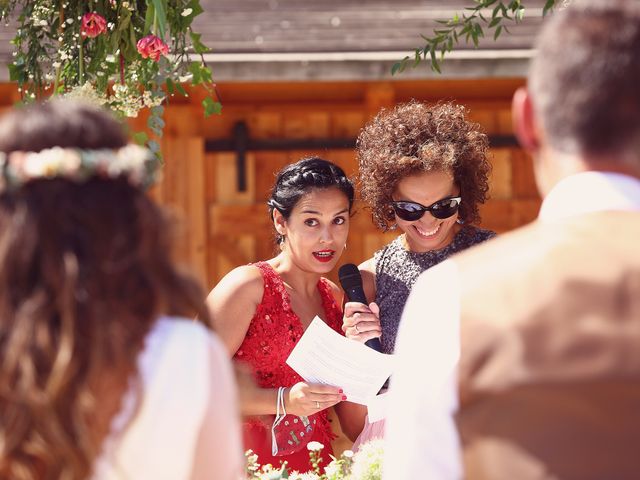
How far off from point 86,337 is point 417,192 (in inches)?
85.1

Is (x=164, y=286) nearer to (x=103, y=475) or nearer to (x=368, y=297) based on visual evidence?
(x=103, y=475)

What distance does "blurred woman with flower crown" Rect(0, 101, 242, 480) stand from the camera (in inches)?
53.2

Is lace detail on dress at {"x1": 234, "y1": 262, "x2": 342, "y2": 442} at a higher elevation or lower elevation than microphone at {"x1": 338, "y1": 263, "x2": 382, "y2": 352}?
→ lower

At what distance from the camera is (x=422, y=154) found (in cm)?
344

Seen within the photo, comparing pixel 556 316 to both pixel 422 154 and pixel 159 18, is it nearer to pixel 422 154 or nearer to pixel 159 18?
pixel 159 18

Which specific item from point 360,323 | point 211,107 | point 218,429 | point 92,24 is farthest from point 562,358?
point 211,107

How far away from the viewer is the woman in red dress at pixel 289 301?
3.20 metres

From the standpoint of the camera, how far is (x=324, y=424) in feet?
11.3

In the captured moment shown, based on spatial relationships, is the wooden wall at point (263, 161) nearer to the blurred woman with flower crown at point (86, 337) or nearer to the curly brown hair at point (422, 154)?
the curly brown hair at point (422, 154)

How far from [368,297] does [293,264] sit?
0.30 metres

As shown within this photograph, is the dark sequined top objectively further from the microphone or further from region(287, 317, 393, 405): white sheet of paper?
region(287, 317, 393, 405): white sheet of paper

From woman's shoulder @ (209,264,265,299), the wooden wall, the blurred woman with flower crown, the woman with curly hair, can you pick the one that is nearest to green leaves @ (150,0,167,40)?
woman's shoulder @ (209,264,265,299)

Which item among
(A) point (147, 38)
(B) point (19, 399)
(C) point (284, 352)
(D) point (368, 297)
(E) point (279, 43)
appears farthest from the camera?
(E) point (279, 43)

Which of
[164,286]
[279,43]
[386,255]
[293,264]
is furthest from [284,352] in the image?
[279,43]
